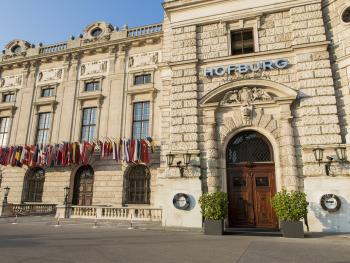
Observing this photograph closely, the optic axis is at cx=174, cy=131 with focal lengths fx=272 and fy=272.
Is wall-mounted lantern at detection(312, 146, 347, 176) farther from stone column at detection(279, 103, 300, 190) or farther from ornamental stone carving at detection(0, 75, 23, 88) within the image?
ornamental stone carving at detection(0, 75, 23, 88)

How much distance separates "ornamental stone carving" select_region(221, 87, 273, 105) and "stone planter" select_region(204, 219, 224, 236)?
6448mm

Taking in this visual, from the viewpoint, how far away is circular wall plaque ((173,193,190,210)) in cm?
1391

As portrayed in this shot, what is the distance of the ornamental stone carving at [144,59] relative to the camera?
871 inches

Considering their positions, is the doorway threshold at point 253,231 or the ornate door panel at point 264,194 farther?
the ornate door panel at point 264,194

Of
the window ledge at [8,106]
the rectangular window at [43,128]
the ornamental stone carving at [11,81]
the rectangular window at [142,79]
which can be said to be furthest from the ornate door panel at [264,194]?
the ornamental stone carving at [11,81]

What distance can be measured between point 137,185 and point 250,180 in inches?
362

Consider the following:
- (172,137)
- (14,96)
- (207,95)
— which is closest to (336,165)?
(207,95)

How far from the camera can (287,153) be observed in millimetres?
13258

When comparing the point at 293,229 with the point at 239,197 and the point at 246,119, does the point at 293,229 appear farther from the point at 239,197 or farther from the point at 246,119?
the point at 246,119

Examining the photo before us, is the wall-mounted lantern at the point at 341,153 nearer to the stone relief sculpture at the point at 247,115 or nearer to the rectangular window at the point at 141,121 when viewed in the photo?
the stone relief sculpture at the point at 247,115

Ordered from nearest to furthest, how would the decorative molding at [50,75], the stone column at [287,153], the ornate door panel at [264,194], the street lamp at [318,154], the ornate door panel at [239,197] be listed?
the street lamp at [318,154], the stone column at [287,153], the ornate door panel at [264,194], the ornate door panel at [239,197], the decorative molding at [50,75]

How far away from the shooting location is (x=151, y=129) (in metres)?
20.6

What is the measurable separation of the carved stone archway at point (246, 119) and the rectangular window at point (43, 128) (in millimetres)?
15677

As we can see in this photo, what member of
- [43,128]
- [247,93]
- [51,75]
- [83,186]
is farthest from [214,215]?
[51,75]
